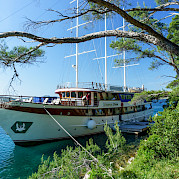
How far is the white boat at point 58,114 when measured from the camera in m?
11.1

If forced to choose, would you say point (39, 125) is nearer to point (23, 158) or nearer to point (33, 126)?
point (33, 126)

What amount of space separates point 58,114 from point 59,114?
0.29ft

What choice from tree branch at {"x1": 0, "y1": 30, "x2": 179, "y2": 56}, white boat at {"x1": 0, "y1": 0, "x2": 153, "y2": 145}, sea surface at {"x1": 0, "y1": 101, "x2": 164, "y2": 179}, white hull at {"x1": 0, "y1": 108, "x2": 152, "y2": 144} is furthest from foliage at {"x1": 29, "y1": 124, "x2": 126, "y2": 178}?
white hull at {"x1": 0, "y1": 108, "x2": 152, "y2": 144}

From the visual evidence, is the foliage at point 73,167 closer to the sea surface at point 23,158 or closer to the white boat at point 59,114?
the sea surface at point 23,158

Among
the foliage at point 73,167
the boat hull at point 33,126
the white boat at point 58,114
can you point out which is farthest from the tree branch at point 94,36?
the boat hull at point 33,126

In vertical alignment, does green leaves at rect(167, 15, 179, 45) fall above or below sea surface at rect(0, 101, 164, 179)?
above

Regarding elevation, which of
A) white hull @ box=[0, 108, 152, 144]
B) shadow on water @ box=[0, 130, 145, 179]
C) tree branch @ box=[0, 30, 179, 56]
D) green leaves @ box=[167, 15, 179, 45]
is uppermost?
green leaves @ box=[167, 15, 179, 45]

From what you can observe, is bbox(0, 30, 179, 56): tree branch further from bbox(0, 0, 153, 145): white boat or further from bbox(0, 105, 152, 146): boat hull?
bbox(0, 105, 152, 146): boat hull

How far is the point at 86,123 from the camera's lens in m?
13.9

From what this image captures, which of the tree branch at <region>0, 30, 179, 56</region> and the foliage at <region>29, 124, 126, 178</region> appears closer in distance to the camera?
the tree branch at <region>0, 30, 179, 56</region>

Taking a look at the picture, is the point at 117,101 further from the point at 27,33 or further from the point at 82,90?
the point at 27,33

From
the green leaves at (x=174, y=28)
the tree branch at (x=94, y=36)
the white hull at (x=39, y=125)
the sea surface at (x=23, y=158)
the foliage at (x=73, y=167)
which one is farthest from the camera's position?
the white hull at (x=39, y=125)

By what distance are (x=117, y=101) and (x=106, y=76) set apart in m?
6.31

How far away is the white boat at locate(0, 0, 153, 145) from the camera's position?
11.1 metres
